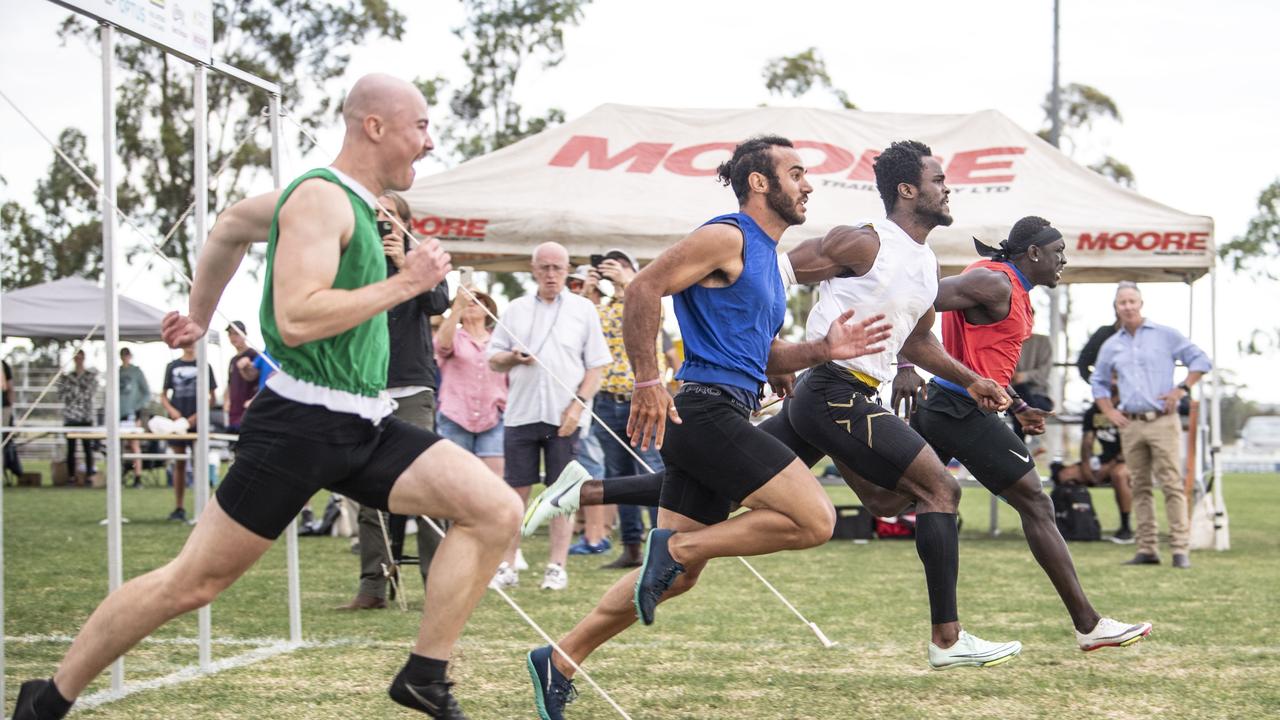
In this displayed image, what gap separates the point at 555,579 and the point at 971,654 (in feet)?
14.0

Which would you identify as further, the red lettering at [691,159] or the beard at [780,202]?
the red lettering at [691,159]

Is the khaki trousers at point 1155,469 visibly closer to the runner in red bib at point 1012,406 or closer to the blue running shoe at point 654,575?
the runner in red bib at point 1012,406

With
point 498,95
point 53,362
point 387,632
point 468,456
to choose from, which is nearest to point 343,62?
point 498,95

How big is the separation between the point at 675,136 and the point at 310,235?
11148 millimetres

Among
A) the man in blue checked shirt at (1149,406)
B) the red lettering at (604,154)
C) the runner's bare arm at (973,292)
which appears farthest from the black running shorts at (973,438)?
the red lettering at (604,154)

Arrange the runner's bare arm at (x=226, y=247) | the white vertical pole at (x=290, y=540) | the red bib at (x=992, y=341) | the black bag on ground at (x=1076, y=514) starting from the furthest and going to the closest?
the black bag on ground at (x=1076, y=514) < the red bib at (x=992, y=341) < the white vertical pole at (x=290, y=540) < the runner's bare arm at (x=226, y=247)

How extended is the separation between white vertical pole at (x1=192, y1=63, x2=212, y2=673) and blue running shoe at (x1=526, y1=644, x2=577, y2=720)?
1.51 m

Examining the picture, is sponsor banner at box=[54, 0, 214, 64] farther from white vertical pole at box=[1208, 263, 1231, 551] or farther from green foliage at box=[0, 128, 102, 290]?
green foliage at box=[0, 128, 102, 290]

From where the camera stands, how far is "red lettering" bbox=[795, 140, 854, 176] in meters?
14.1

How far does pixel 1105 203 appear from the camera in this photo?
13891 mm

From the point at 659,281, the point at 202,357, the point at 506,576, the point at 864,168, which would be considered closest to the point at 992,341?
the point at 659,281

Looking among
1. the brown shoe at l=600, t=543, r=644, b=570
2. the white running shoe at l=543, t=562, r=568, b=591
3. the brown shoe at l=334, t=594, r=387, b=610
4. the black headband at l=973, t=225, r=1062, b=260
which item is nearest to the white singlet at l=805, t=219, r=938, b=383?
the black headband at l=973, t=225, r=1062, b=260

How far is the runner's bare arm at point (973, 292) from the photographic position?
20.2 feet

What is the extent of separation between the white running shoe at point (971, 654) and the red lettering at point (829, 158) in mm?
9142
